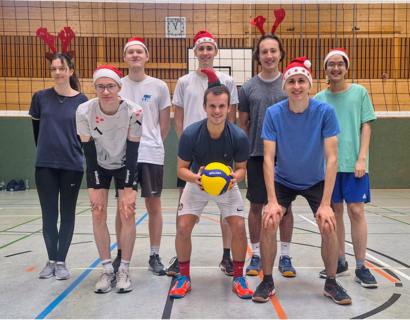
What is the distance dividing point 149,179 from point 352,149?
1713mm

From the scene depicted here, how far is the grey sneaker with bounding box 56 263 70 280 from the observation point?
303 cm

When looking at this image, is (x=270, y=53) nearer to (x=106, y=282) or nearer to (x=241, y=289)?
(x=241, y=289)

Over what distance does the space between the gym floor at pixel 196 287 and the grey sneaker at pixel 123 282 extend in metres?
0.05

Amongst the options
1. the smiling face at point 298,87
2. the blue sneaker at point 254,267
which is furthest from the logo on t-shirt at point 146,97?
the blue sneaker at point 254,267

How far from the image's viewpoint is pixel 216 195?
8.73 feet

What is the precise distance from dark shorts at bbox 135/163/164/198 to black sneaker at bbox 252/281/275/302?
1.21 metres

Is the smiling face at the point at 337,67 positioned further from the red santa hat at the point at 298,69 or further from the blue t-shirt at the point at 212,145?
the blue t-shirt at the point at 212,145

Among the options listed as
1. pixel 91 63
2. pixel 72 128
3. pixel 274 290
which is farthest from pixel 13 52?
pixel 274 290

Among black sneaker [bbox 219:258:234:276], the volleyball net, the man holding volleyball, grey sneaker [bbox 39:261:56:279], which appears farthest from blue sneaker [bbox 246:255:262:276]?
the volleyball net

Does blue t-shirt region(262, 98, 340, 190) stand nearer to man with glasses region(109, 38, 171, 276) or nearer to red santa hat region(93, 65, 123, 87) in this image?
man with glasses region(109, 38, 171, 276)

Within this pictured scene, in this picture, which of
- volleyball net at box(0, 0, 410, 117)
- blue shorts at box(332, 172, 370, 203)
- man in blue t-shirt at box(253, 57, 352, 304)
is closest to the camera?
man in blue t-shirt at box(253, 57, 352, 304)

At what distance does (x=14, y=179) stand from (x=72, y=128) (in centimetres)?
806

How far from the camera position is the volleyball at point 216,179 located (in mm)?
2539

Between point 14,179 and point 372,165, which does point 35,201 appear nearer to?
point 14,179
